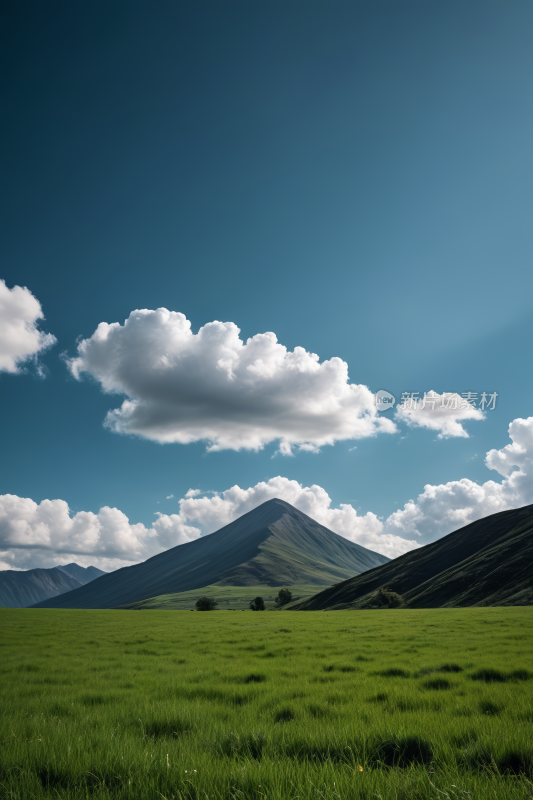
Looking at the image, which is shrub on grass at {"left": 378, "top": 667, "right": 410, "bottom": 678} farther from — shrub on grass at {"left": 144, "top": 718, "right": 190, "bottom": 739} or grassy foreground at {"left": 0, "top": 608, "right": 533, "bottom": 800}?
shrub on grass at {"left": 144, "top": 718, "right": 190, "bottom": 739}

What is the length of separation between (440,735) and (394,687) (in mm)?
3860

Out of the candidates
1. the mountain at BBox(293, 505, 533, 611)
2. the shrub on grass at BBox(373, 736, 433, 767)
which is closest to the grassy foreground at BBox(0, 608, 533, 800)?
the shrub on grass at BBox(373, 736, 433, 767)

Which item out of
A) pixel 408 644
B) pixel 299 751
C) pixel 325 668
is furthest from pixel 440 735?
pixel 408 644

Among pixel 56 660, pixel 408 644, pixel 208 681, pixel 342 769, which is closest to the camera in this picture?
pixel 342 769

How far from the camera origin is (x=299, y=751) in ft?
17.1

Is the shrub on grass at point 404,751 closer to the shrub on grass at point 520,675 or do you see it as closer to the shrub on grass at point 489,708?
the shrub on grass at point 489,708

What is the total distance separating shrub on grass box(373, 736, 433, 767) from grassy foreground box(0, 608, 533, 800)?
1 centimetres

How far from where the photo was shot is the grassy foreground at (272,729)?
398 centimetres

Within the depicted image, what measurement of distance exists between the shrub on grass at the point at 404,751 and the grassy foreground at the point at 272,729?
15 mm

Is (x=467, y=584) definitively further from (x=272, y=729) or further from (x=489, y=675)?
(x=272, y=729)

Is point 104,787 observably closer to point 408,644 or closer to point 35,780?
point 35,780

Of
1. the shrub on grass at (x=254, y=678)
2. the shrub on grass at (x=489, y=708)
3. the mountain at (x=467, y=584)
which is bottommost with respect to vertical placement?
the mountain at (x=467, y=584)

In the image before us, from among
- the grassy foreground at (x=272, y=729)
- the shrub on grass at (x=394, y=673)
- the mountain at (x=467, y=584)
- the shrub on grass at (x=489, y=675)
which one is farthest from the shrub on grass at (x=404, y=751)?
the mountain at (x=467, y=584)

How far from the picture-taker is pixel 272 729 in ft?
19.8
